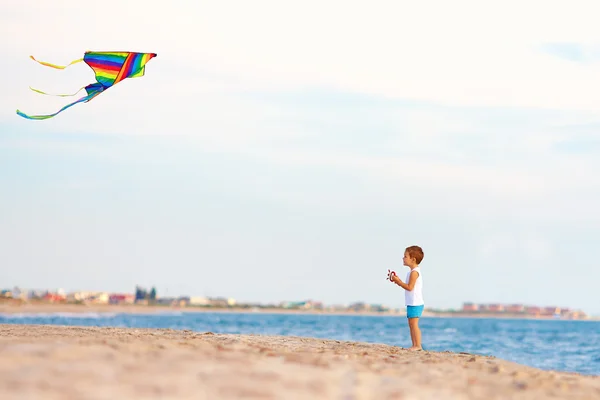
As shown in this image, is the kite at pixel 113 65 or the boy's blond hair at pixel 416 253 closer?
the boy's blond hair at pixel 416 253

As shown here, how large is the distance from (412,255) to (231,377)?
622 cm

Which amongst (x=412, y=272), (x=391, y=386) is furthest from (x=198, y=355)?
(x=412, y=272)

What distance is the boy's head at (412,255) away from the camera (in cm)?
1220

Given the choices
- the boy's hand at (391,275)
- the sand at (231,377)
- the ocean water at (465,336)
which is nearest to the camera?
the sand at (231,377)

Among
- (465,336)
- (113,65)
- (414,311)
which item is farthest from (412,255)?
(465,336)

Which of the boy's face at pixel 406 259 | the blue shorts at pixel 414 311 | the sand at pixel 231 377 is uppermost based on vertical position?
the boy's face at pixel 406 259

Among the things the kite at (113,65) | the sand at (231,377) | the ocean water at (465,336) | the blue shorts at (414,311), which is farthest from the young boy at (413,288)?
the ocean water at (465,336)

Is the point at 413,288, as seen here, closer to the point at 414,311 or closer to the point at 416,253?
the point at 414,311

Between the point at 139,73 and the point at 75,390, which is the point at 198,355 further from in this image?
the point at 139,73

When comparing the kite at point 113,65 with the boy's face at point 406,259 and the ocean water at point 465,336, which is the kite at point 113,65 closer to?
the boy's face at point 406,259

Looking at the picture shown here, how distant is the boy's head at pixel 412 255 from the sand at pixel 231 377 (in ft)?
12.5

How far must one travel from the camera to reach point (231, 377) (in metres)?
6.39

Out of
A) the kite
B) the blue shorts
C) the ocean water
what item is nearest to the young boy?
the blue shorts

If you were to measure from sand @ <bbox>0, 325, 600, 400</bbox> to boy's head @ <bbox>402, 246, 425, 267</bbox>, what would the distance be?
380 centimetres
